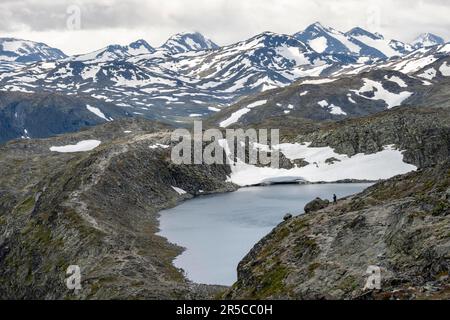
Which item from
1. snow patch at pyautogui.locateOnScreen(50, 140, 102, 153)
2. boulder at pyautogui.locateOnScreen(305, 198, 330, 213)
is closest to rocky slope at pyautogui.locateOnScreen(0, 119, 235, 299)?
boulder at pyautogui.locateOnScreen(305, 198, 330, 213)

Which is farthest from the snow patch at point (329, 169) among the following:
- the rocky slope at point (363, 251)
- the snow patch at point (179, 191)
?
the rocky slope at point (363, 251)

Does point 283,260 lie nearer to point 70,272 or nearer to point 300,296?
point 300,296

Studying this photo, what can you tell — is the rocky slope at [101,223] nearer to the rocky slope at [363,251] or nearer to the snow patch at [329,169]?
the snow patch at [329,169]

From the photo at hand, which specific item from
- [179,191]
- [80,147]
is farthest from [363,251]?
[80,147]

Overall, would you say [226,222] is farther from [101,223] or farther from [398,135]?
[398,135]
